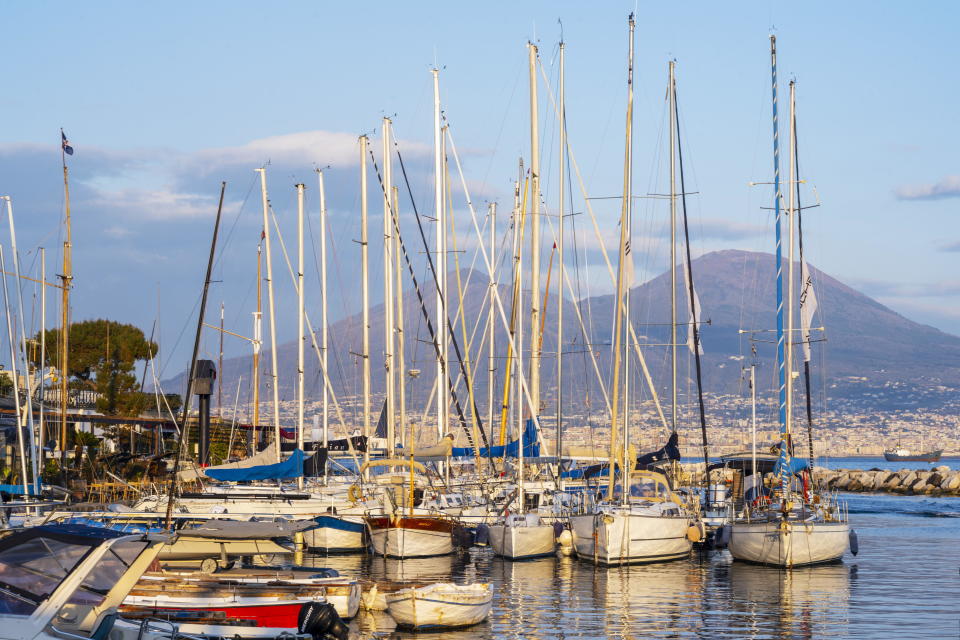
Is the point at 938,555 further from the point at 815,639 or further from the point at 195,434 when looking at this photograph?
the point at 195,434

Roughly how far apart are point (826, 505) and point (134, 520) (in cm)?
2032

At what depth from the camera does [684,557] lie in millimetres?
35125

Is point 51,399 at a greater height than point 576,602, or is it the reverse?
point 51,399

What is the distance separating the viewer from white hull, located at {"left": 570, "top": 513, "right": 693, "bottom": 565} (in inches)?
1292

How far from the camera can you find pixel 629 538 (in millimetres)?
32906

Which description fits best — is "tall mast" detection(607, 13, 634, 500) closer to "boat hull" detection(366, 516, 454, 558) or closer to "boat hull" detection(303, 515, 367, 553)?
"boat hull" detection(366, 516, 454, 558)

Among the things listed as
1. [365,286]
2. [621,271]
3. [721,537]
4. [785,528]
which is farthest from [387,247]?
[785,528]

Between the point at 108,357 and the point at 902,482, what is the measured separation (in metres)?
60.1

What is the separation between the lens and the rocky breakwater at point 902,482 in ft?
295

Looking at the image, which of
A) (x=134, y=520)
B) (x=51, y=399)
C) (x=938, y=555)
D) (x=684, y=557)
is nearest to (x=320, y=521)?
(x=134, y=520)

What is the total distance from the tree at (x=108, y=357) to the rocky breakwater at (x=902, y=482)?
49.3 meters

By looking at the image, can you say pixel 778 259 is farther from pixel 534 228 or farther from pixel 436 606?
pixel 436 606

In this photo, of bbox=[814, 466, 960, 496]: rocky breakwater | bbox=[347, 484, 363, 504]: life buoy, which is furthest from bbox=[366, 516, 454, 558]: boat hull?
bbox=[814, 466, 960, 496]: rocky breakwater

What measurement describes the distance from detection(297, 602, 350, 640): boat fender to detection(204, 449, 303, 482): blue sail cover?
58.2 ft
